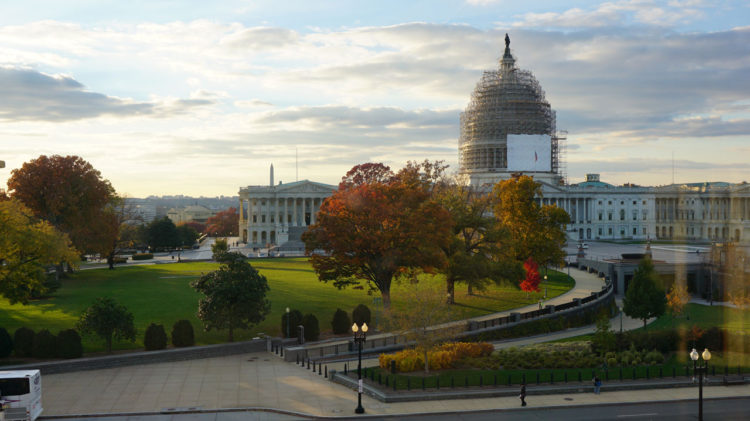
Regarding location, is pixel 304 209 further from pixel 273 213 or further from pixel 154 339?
pixel 154 339

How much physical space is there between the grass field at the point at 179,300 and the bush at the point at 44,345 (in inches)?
117

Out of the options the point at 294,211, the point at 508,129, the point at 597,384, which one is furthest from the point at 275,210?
the point at 597,384

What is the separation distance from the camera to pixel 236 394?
32.1m

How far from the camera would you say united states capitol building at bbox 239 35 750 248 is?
163 m

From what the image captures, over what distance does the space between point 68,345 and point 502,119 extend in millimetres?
141142

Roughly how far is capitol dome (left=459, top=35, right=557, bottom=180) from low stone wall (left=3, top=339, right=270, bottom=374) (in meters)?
133

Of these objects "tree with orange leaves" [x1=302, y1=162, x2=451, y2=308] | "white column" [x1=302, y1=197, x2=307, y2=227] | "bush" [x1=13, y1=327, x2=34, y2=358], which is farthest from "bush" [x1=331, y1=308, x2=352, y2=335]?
"white column" [x1=302, y1=197, x2=307, y2=227]

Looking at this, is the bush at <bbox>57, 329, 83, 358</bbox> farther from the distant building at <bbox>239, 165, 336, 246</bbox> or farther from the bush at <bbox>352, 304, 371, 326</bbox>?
the distant building at <bbox>239, 165, 336, 246</bbox>

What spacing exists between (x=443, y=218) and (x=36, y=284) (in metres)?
30.1

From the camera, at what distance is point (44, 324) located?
47.1 m

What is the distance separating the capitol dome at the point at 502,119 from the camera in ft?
544

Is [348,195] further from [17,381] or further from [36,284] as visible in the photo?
[17,381]

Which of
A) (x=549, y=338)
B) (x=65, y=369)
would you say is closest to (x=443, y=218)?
(x=549, y=338)

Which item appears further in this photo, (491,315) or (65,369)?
(491,315)
